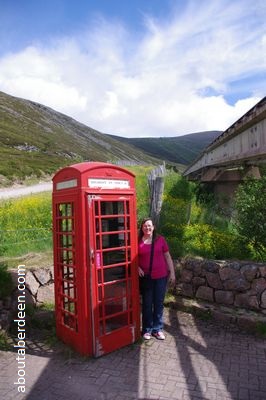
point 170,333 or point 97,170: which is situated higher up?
point 97,170

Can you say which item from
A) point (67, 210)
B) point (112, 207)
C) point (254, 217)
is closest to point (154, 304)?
point (112, 207)

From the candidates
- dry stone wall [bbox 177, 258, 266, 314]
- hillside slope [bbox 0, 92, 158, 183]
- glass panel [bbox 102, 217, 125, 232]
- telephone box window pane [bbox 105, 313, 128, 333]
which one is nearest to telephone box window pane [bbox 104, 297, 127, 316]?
telephone box window pane [bbox 105, 313, 128, 333]

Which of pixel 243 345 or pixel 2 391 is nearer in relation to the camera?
pixel 2 391

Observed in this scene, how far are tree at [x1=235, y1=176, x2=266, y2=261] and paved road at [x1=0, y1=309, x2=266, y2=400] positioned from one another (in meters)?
2.44

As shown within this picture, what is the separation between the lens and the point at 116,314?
558 centimetres

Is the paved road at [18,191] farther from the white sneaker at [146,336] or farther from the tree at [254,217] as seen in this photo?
the white sneaker at [146,336]

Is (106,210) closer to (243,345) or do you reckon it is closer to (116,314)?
(116,314)

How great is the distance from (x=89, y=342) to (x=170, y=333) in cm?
156

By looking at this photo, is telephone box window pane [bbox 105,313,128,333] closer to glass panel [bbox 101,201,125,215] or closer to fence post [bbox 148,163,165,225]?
glass panel [bbox 101,201,125,215]

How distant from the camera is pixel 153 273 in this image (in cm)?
593

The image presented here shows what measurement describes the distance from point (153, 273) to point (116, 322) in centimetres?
86

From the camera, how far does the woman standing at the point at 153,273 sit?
234 inches

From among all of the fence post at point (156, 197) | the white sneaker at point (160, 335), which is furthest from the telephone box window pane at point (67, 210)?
the fence post at point (156, 197)

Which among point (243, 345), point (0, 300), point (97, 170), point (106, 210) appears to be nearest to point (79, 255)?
point (106, 210)
